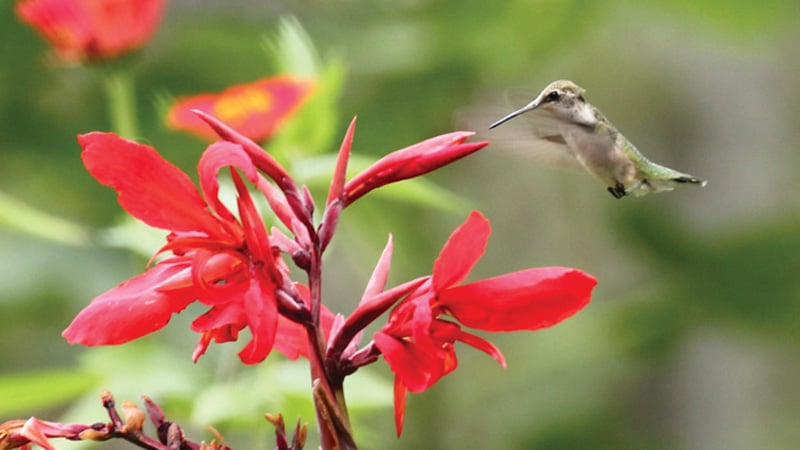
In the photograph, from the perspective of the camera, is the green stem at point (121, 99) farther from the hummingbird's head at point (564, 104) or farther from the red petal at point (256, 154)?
the red petal at point (256, 154)

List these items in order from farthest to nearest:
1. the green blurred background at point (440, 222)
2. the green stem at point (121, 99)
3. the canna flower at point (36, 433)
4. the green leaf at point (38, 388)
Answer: the green blurred background at point (440, 222), the green stem at point (121, 99), the green leaf at point (38, 388), the canna flower at point (36, 433)

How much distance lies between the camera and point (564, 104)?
2.22 feet

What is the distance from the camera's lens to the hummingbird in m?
0.68

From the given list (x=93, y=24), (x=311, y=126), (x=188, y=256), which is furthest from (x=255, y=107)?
(x=188, y=256)

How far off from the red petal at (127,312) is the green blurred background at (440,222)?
17.7 inches

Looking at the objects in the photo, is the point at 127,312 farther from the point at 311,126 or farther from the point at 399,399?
the point at 311,126

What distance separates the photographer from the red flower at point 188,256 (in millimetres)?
438

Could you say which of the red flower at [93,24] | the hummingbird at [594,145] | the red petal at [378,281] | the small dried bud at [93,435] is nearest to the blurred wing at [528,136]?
the hummingbird at [594,145]

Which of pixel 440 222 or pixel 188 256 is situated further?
pixel 440 222

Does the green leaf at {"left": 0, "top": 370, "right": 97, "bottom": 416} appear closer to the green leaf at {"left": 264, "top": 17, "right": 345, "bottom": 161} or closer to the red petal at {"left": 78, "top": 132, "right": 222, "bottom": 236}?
the green leaf at {"left": 264, "top": 17, "right": 345, "bottom": 161}

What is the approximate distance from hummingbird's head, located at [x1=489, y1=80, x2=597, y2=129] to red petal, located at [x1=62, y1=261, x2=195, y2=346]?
23 cm

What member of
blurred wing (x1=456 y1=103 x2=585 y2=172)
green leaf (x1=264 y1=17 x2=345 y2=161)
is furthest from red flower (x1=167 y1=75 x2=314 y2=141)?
blurred wing (x1=456 y1=103 x2=585 y2=172)

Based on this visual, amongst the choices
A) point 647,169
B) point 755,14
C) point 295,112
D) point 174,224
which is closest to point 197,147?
point 295,112

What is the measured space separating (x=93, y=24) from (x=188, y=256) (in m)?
0.60
